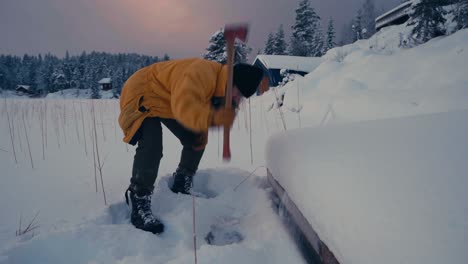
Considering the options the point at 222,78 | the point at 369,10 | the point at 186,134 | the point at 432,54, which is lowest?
the point at 186,134

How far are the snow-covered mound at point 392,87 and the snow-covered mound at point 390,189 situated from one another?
182 cm

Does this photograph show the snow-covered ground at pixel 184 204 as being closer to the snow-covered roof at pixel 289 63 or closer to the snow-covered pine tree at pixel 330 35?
the snow-covered roof at pixel 289 63

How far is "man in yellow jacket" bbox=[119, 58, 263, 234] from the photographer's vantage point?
133 cm

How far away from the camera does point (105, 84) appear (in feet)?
123

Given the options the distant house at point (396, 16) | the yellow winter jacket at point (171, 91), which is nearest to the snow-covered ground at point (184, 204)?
the yellow winter jacket at point (171, 91)

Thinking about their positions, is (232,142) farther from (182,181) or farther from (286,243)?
(286,243)

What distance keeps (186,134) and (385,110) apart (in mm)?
2299

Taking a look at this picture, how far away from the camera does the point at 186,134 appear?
5.80 ft

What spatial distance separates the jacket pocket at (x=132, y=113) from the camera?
1450 mm

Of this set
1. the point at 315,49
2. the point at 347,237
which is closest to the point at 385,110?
the point at 347,237

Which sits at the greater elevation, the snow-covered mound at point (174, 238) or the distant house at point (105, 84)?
the distant house at point (105, 84)

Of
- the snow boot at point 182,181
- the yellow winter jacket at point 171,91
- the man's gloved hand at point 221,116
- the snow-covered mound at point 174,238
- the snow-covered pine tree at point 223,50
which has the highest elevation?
the snow-covered pine tree at point 223,50

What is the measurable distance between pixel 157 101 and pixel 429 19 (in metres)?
6.97

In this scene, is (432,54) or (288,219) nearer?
(288,219)
